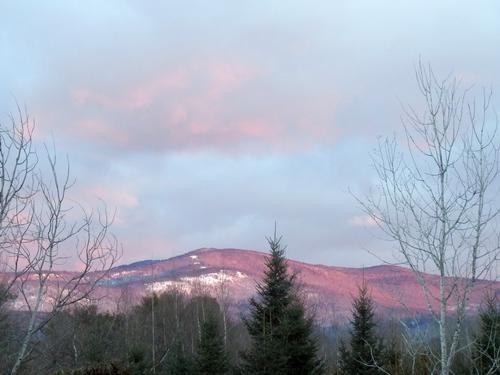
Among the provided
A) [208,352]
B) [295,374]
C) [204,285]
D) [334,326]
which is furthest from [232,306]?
[295,374]

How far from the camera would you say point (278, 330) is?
22.6 meters

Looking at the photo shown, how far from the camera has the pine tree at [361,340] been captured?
76.0 feet

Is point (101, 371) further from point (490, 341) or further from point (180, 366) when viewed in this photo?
point (180, 366)

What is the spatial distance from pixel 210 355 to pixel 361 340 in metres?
6.55

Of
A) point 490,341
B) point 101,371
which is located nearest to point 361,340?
point 101,371

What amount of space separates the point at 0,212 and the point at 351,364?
18287 millimetres

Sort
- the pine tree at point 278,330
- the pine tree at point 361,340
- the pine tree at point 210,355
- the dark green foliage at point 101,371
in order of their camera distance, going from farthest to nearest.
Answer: the pine tree at point 210,355 < the pine tree at point 361,340 < the pine tree at point 278,330 < the dark green foliage at point 101,371

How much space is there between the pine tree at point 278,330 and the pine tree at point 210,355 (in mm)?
2057

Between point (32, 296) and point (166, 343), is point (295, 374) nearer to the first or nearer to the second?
point (32, 296)

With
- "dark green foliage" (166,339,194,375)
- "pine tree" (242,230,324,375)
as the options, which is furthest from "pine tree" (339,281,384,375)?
"dark green foliage" (166,339,194,375)

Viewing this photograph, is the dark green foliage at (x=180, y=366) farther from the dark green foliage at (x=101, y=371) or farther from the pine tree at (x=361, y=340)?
the dark green foliage at (x=101, y=371)

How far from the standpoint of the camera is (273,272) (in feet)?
83.0

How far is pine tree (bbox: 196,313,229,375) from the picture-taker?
26.4 metres

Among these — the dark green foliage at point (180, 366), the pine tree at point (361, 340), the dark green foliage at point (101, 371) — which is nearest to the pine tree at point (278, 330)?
the pine tree at point (361, 340)
